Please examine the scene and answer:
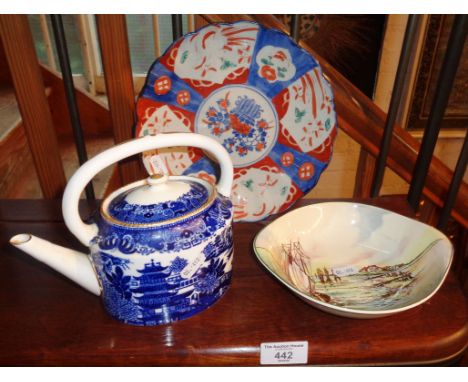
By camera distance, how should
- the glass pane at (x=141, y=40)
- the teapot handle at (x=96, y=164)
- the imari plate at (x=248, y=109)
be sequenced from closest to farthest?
the teapot handle at (x=96, y=164) < the imari plate at (x=248, y=109) < the glass pane at (x=141, y=40)

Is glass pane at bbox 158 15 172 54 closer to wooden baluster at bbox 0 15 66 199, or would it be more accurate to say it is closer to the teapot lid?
wooden baluster at bbox 0 15 66 199

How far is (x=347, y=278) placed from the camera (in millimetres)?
639

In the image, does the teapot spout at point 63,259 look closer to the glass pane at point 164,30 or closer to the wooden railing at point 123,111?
the wooden railing at point 123,111

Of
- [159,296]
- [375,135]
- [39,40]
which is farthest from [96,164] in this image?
[39,40]

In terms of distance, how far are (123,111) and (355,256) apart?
583 mm

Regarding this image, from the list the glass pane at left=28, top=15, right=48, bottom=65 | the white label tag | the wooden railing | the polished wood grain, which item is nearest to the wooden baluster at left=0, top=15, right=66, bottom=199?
the wooden railing

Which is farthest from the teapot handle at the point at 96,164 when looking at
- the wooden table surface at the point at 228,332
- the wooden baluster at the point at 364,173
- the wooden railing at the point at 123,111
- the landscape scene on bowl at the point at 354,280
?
the wooden baluster at the point at 364,173

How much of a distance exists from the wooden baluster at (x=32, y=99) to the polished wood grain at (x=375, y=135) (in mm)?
553

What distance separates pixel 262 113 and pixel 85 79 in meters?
1.57

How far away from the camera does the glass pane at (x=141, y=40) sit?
198cm

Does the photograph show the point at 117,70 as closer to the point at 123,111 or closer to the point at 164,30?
the point at 123,111

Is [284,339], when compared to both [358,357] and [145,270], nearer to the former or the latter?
[358,357]

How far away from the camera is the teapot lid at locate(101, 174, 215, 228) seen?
0.48m

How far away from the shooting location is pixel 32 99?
2.70 ft
